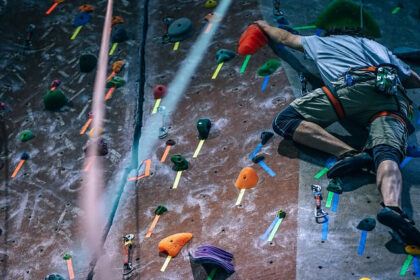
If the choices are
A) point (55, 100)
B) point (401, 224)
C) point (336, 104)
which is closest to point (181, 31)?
point (55, 100)

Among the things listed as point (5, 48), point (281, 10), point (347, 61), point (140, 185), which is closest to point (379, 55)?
point (347, 61)

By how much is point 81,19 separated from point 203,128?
306 cm

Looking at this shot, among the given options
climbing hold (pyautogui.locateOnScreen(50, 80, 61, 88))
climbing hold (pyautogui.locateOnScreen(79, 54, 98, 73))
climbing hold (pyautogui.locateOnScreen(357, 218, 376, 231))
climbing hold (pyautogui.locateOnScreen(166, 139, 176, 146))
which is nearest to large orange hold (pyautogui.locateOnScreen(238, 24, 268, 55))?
climbing hold (pyautogui.locateOnScreen(166, 139, 176, 146))

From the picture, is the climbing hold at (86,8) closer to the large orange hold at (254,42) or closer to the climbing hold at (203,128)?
the large orange hold at (254,42)

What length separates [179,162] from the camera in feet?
23.7

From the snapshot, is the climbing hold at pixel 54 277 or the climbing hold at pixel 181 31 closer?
the climbing hold at pixel 54 277

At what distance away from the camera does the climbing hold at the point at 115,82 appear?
849 centimetres

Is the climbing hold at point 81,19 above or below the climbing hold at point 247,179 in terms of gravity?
above

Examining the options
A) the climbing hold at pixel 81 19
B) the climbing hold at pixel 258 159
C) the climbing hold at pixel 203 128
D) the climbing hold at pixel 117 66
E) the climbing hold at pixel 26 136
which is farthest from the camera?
the climbing hold at pixel 81 19

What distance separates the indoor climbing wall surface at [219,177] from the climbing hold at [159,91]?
0.08m

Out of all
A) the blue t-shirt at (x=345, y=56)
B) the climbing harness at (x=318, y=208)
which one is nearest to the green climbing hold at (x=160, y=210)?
the climbing harness at (x=318, y=208)

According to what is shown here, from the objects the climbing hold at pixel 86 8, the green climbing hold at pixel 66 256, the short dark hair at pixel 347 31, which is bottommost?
the green climbing hold at pixel 66 256

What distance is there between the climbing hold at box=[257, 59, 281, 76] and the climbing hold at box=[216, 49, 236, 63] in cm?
48

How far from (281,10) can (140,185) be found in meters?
3.02
